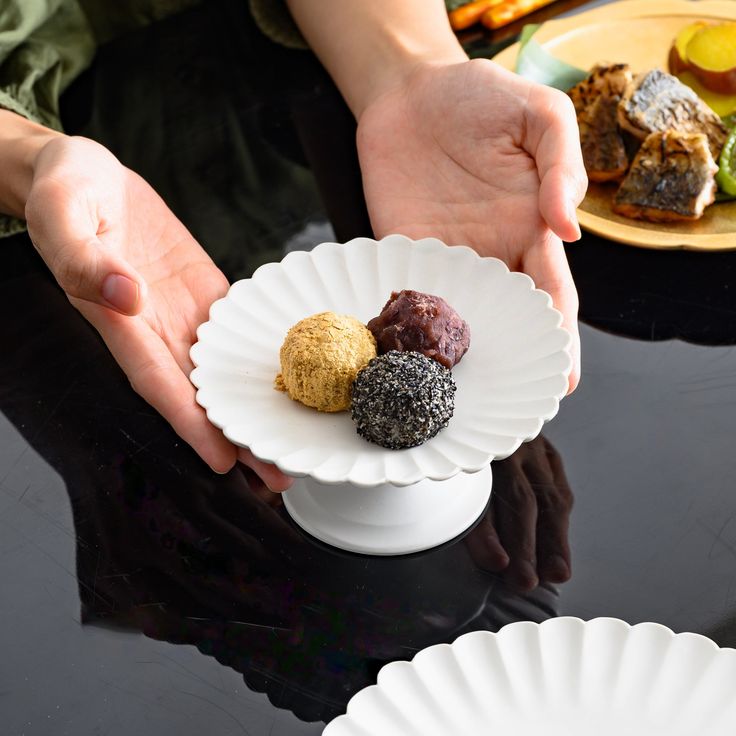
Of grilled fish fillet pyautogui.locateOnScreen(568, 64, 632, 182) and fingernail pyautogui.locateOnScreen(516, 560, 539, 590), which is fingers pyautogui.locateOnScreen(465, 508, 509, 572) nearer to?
fingernail pyautogui.locateOnScreen(516, 560, 539, 590)

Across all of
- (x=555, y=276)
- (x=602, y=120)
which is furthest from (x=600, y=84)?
(x=555, y=276)

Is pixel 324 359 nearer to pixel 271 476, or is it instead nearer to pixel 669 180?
pixel 271 476

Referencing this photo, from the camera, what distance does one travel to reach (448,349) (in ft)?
4.07

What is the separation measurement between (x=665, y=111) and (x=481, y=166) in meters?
0.46

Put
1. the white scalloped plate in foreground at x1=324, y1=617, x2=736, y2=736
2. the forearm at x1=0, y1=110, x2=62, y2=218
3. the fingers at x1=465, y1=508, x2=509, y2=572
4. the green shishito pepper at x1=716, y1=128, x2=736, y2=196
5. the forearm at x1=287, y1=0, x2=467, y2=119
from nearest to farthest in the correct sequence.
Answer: the white scalloped plate in foreground at x1=324, y1=617, x2=736, y2=736, the fingers at x1=465, y1=508, x2=509, y2=572, the forearm at x1=0, y1=110, x2=62, y2=218, the green shishito pepper at x1=716, y1=128, x2=736, y2=196, the forearm at x1=287, y1=0, x2=467, y2=119

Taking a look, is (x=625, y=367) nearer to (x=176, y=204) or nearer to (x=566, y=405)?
(x=566, y=405)

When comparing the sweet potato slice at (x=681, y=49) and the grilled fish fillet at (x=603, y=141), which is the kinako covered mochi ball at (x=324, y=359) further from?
the sweet potato slice at (x=681, y=49)

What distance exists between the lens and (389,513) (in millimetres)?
1198

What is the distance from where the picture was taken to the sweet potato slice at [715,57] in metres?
1.95

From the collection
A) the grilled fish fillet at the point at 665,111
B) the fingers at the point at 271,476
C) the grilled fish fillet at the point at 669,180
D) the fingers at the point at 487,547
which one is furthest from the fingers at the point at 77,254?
the grilled fish fillet at the point at 665,111

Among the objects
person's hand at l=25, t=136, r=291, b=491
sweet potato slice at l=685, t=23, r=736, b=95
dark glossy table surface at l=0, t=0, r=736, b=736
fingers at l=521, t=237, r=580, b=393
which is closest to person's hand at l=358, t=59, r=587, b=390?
fingers at l=521, t=237, r=580, b=393

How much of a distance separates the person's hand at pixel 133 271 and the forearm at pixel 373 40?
1.68 ft

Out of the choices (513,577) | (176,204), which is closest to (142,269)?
(176,204)

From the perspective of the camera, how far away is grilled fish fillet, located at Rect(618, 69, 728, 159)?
1797 mm
